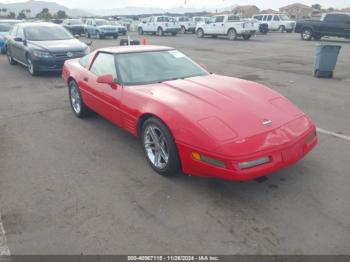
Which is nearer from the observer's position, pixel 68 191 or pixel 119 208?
pixel 119 208

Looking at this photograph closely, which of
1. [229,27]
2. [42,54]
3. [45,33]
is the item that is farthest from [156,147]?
[229,27]

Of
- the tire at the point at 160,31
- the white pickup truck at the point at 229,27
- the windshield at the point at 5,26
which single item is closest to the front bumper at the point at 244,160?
the windshield at the point at 5,26

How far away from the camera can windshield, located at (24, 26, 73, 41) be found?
10578mm

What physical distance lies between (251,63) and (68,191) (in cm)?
1044

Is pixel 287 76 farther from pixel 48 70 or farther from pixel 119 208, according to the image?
pixel 119 208

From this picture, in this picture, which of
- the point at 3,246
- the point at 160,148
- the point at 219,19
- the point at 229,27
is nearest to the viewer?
the point at 3,246

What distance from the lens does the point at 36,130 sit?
5.57 m

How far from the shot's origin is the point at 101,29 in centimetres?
2714

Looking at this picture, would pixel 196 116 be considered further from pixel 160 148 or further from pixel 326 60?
pixel 326 60

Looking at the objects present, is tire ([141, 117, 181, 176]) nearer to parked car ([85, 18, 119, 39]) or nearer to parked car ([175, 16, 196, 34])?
parked car ([85, 18, 119, 39])

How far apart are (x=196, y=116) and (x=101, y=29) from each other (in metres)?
25.8

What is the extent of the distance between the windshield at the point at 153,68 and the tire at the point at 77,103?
4.83 ft

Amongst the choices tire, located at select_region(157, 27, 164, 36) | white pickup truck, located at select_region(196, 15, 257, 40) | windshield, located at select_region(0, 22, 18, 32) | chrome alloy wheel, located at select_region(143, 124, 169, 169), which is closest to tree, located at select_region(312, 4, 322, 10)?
tire, located at select_region(157, 27, 164, 36)

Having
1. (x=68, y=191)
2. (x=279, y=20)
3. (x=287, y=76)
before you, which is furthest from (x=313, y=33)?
(x=68, y=191)
